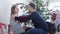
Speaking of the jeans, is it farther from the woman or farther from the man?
the woman

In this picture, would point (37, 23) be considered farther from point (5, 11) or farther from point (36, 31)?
point (5, 11)

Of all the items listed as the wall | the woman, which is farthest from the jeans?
the wall

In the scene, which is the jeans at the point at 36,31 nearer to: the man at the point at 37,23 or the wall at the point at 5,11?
the man at the point at 37,23

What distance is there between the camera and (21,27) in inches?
60.5

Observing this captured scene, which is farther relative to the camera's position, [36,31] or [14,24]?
[14,24]

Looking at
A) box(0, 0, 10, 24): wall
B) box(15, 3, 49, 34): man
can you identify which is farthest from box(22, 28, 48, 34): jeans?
box(0, 0, 10, 24): wall

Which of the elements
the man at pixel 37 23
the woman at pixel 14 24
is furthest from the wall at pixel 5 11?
the man at pixel 37 23

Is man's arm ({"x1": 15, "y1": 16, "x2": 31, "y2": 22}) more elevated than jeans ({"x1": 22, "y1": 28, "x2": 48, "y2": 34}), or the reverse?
man's arm ({"x1": 15, "y1": 16, "x2": 31, "y2": 22})

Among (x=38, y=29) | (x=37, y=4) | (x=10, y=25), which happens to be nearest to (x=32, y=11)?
(x=37, y=4)

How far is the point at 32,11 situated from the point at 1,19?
41 centimetres

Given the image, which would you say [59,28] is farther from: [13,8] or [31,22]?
[13,8]

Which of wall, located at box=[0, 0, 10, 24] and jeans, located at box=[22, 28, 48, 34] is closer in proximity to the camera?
jeans, located at box=[22, 28, 48, 34]

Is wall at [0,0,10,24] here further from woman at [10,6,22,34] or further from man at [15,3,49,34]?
man at [15,3,49,34]

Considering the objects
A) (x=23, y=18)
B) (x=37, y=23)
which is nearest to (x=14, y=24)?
(x=23, y=18)
